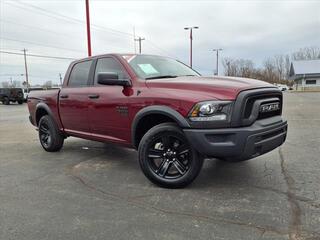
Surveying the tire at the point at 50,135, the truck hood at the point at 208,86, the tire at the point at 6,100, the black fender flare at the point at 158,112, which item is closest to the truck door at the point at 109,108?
the black fender flare at the point at 158,112

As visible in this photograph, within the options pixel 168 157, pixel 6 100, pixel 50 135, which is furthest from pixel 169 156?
pixel 6 100

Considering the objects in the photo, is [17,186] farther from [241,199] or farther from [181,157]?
[241,199]

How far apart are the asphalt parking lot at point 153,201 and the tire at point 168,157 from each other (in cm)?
17

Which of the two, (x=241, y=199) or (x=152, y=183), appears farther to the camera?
(x=152, y=183)

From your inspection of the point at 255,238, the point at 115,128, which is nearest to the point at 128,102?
the point at 115,128

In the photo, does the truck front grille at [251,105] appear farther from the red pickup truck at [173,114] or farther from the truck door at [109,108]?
the truck door at [109,108]

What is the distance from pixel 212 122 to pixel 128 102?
1.46m

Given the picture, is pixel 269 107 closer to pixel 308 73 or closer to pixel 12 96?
pixel 12 96

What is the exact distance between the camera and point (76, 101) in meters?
6.24

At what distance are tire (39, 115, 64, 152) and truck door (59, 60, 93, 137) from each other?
40 cm

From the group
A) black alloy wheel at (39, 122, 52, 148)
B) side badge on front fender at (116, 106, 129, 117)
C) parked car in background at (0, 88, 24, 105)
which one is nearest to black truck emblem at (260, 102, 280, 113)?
side badge on front fender at (116, 106, 129, 117)

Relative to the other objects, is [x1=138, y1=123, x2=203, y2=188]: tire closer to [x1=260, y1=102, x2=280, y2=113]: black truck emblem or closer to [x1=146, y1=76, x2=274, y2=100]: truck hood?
[x1=146, y1=76, x2=274, y2=100]: truck hood

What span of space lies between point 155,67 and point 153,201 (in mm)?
2217

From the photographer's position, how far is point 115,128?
547 cm
